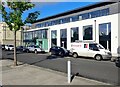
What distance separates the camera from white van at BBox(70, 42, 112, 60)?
2560 centimetres

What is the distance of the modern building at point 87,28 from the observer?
33094mm

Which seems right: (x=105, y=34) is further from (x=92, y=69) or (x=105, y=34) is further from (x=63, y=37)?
(x=92, y=69)

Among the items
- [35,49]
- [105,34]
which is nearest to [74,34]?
[35,49]

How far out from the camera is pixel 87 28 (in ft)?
127

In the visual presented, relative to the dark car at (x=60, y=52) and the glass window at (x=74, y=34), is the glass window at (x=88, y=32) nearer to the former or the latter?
the glass window at (x=74, y=34)

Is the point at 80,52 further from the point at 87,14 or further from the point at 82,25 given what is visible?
the point at 87,14

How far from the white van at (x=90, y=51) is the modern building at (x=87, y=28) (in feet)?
5.48

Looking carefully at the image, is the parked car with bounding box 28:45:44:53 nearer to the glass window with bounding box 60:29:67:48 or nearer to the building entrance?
the glass window with bounding box 60:29:67:48

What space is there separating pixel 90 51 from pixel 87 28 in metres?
12.2

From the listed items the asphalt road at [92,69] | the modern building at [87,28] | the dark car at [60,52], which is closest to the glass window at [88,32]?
the modern building at [87,28]

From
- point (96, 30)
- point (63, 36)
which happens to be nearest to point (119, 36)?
point (96, 30)

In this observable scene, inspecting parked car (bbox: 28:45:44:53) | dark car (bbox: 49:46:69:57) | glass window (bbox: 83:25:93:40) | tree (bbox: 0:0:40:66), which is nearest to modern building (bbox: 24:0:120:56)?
glass window (bbox: 83:25:93:40)

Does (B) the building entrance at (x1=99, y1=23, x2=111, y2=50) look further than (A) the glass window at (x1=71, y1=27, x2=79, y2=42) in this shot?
No

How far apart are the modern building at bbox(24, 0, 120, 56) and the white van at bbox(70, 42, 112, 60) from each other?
167 centimetres
